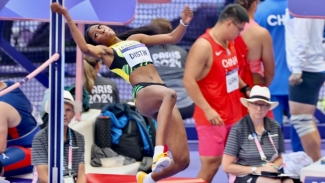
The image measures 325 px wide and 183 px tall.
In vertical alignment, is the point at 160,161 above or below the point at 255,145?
above

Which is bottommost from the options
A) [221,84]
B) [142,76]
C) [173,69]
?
[173,69]

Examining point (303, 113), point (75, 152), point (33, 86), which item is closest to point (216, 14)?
point (33, 86)

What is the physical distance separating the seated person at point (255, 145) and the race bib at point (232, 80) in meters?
Answer: 0.19

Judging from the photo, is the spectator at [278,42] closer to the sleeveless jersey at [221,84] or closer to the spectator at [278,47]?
the spectator at [278,47]

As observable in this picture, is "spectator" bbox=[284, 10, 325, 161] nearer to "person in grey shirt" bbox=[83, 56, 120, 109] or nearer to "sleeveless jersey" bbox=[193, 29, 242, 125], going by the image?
"sleeveless jersey" bbox=[193, 29, 242, 125]

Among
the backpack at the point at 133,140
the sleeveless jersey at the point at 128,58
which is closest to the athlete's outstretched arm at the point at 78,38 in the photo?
the sleeveless jersey at the point at 128,58

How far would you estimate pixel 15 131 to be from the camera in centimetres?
627

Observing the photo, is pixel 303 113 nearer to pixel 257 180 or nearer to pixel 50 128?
pixel 257 180

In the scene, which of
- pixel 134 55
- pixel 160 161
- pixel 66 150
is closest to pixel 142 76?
pixel 134 55

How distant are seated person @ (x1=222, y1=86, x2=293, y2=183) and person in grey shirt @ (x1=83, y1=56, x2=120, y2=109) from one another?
6.98 ft

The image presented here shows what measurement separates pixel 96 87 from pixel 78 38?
3225 mm

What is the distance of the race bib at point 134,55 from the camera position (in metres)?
5.34

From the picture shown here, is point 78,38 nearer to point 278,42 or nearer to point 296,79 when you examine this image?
point 296,79

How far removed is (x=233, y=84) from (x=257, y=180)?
0.91m
